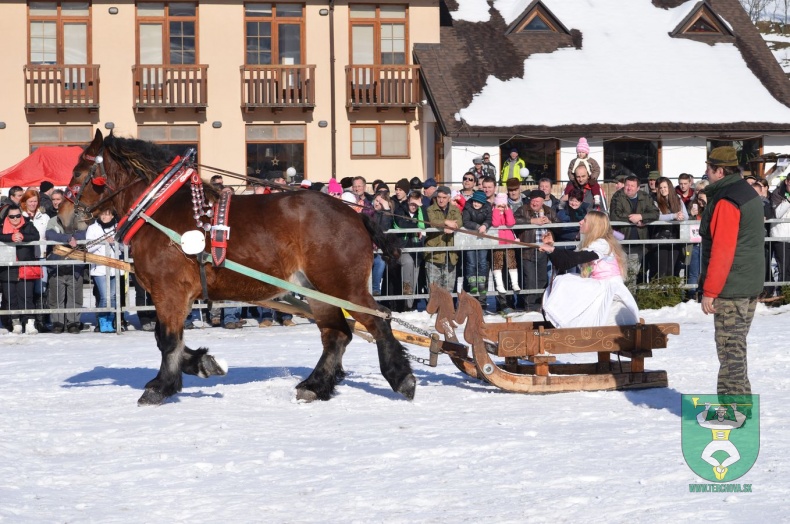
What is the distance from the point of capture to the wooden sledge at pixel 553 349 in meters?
10.3

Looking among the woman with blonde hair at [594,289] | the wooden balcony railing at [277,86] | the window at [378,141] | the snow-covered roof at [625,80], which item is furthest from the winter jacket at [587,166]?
the window at [378,141]

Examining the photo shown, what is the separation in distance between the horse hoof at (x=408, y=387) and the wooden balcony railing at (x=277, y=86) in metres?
24.3

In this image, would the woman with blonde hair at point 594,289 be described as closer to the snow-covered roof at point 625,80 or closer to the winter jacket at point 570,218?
the winter jacket at point 570,218

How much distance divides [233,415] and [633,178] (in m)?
9.30

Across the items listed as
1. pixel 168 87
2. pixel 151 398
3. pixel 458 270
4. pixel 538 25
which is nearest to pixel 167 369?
pixel 151 398

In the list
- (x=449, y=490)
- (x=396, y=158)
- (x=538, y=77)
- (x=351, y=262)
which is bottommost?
(x=449, y=490)

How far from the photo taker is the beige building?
110ft

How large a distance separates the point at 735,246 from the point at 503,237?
8.52 meters

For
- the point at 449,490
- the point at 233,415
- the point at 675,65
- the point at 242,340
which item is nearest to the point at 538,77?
the point at 675,65

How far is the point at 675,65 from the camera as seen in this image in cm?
3556

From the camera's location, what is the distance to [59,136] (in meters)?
33.8

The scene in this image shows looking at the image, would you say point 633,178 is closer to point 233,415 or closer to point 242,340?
point 242,340

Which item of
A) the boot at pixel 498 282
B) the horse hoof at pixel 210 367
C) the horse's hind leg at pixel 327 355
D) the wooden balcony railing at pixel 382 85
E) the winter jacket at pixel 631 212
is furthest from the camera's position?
the wooden balcony railing at pixel 382 85

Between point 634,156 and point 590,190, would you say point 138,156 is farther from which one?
point 634,156
